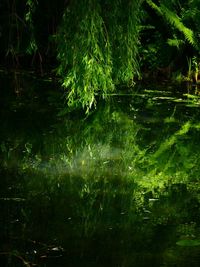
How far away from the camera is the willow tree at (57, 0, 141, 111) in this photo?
4535 mm

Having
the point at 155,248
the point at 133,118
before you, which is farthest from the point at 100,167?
the point at 133,118

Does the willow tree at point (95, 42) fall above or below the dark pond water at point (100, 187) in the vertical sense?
above

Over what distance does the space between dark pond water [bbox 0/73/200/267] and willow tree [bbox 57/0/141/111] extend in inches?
23.2

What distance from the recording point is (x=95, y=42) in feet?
15.0

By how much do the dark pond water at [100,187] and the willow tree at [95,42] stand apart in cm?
59

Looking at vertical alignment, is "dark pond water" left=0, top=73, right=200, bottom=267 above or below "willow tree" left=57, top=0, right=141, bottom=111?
below

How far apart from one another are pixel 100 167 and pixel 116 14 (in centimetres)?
138

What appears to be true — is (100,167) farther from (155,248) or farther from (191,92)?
(191,92)

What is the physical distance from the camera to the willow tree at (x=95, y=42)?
4535mm

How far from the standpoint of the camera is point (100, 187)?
4621mm

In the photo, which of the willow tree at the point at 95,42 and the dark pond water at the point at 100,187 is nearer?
the dark pond water at the point at 100,187

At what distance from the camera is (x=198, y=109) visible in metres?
8.05

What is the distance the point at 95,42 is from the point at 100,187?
118 cm

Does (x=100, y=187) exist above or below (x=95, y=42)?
below
